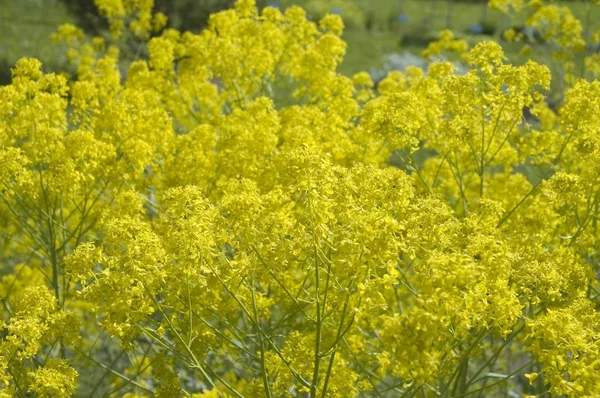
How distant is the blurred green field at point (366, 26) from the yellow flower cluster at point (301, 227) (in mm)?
12098

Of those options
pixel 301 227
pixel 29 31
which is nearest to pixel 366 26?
pixel 29 31

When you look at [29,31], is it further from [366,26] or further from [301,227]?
[301,227]

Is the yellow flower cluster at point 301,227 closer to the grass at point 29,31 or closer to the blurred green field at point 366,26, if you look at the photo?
the blurred green field at point 366,26

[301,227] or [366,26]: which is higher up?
[301,227]

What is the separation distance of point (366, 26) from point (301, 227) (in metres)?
26.5

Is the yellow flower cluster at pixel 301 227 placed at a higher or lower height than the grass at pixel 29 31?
higher

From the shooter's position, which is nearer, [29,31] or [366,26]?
[29,31]

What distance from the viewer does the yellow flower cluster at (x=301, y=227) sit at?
3.55 m

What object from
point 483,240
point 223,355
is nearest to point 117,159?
point 223,355

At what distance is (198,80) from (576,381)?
16.5 feet

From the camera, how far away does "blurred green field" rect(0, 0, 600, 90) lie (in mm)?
20938

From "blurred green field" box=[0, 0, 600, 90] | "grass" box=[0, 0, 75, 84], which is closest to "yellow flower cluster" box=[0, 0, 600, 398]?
"blurred green field" box=[0, 0, 600, 90]

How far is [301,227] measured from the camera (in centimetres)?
373

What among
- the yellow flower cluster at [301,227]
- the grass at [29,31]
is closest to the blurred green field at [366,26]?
the grass at [29,31]
